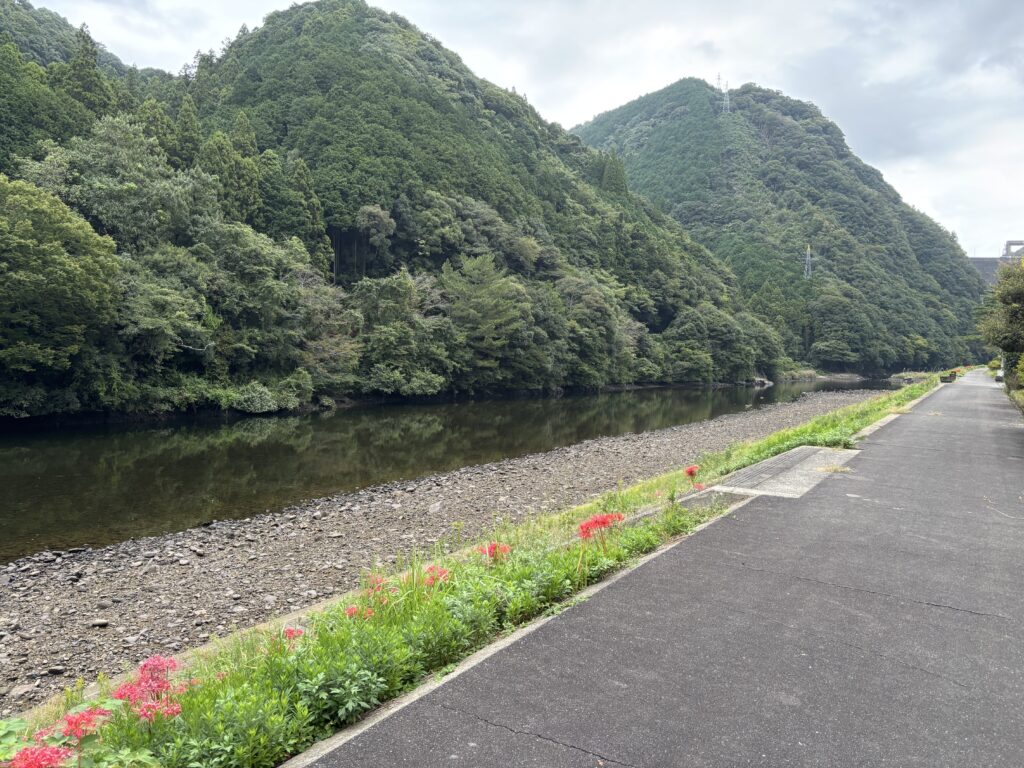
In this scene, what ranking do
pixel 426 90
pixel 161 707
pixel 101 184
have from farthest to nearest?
pixel 426 90
pixel 101 184
pixel 161 707

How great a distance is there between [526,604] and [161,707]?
8.64ft

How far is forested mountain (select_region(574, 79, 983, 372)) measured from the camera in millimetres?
99500

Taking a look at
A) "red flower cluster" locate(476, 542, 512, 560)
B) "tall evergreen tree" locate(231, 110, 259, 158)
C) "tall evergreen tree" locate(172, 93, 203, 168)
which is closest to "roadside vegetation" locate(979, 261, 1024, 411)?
"red flower cluster" locate(476, 542, 512, 560)

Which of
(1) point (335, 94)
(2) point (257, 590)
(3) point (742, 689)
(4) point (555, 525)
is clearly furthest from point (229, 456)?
(1) point (335, 94)

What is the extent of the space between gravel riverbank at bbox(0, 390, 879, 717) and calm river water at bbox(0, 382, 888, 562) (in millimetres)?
1519

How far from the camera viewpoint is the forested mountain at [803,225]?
99.5 metres

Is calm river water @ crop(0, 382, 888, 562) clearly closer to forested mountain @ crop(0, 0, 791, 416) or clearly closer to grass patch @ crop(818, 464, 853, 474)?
forested mountain @ crop(0, 0, 791, 416)

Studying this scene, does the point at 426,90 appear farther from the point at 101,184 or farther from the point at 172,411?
the point at 172,411

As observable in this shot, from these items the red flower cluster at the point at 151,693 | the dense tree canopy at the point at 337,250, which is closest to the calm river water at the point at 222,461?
the dense tree canopy at the point at 337,250

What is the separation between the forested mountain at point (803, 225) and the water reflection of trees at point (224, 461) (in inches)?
3099

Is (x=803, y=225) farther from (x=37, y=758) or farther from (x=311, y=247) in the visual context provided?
(x=37, y=758)

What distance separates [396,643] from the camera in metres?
3.86

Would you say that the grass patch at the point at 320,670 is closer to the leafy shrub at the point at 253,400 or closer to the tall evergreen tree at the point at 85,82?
the leafy shrub at the point at 253,400

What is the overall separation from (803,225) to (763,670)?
143735 mm
